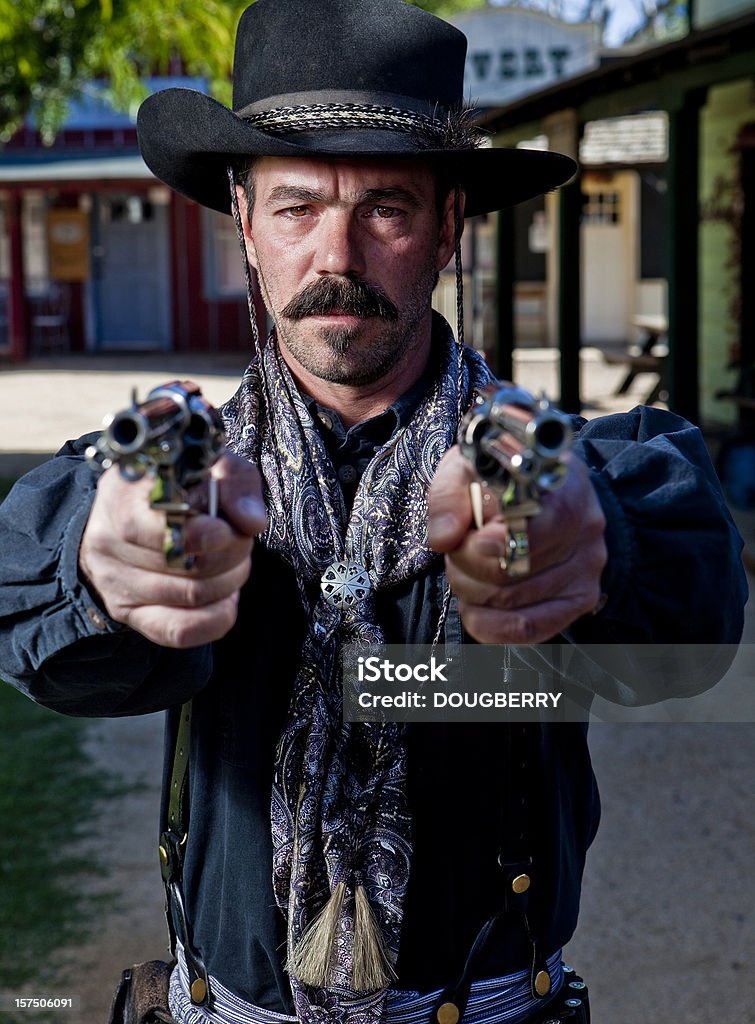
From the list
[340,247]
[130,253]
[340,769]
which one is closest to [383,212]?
[340,247]

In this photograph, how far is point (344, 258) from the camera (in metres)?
1.92

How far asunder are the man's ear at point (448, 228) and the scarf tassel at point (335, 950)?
990mm

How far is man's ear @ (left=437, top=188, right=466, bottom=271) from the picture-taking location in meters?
2.12

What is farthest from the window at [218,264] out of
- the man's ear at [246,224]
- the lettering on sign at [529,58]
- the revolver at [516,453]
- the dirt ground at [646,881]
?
the revolver at [516,453]

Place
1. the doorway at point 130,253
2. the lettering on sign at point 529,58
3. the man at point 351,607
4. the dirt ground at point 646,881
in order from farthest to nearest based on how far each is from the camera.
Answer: the doorway at point 130,253 → the lettering on sign at point 529,58 → the dirt ground at point 646,881 → the man at point 351,607

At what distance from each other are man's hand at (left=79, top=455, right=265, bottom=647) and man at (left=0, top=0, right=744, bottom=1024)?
25 centimetres

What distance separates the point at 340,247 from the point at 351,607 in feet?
1.72

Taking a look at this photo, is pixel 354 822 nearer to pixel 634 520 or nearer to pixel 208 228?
pixel 634 520

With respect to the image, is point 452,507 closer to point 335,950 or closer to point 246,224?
point 335,950

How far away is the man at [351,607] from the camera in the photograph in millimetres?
1647

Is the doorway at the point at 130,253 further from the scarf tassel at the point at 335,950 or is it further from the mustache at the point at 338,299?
the scarf tassel at the point at 335,950

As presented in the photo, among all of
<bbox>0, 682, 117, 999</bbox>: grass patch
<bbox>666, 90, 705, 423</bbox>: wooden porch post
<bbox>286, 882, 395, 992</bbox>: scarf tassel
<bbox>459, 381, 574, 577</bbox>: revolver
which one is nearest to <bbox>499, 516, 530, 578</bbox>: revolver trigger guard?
<bbox>459, 381, 574, 577</bbox>: revolver

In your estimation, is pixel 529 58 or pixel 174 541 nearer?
pixel 174 541

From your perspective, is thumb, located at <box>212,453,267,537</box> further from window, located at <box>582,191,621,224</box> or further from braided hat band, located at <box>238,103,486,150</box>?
window, located at <box>582,191,621,224</box>
